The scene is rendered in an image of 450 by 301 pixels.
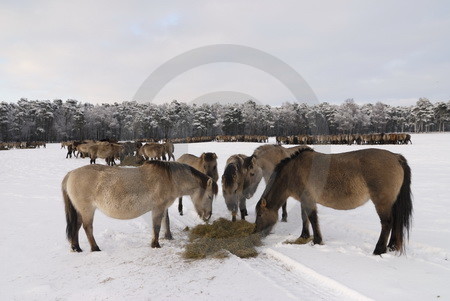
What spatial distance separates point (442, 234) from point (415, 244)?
1.10 m

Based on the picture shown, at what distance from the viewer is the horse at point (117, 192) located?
4.94m

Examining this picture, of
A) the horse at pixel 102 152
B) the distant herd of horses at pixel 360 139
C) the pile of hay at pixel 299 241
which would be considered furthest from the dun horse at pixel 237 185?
the distant herd of horses at pixel 360 139

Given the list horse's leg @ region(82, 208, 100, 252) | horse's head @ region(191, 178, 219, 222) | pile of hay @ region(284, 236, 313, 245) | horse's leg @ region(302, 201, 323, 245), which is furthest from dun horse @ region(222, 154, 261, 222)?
horse's leg @ region(82, 208, 100, 252)

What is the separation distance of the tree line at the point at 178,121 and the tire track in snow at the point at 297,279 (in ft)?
224

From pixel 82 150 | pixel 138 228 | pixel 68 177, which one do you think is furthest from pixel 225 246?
pixel 82 150

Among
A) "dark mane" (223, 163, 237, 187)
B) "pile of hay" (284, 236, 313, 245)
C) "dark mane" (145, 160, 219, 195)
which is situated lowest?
"pile of hay" (284, 236, 313, 245)

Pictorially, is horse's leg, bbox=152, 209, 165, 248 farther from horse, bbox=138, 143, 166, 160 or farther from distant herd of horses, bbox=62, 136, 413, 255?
horse, bbox=138, 143, 166, 160

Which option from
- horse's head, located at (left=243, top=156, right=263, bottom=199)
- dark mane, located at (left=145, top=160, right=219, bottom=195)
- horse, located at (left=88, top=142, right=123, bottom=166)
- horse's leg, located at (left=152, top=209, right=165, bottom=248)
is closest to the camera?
horse's leg, located at (left=152, top=209, right=165, bottom=248)

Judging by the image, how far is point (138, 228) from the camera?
6.58 metres

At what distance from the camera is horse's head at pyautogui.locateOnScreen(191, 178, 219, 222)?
583 centimetres

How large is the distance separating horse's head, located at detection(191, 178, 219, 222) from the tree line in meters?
66.4

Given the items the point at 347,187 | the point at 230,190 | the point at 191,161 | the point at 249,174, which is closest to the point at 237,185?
the point at 230,190

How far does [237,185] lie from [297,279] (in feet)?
11.5

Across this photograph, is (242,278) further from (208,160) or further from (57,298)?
(208,160)
